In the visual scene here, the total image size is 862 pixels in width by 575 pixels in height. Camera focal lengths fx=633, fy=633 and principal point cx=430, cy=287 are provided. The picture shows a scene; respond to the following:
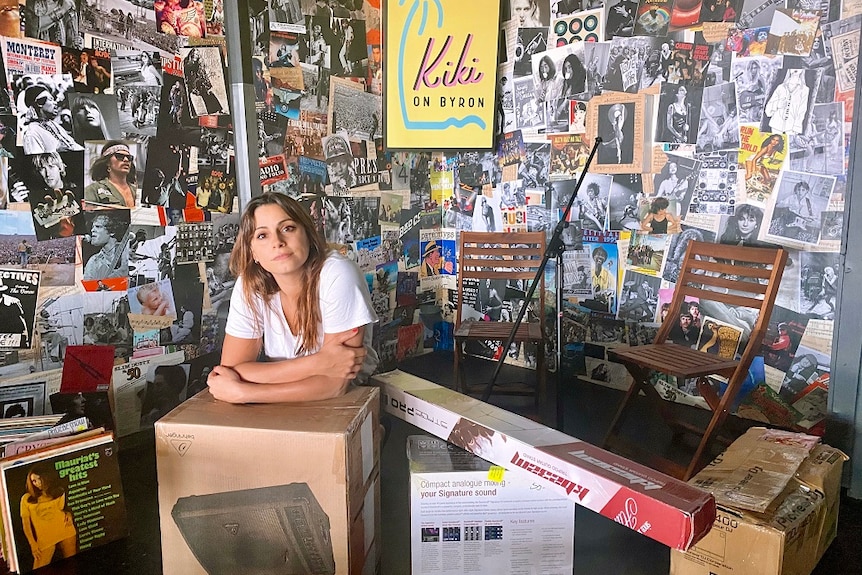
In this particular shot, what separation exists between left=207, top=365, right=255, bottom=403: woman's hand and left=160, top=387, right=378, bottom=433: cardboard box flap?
0.06 feet

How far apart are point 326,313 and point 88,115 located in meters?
1.32

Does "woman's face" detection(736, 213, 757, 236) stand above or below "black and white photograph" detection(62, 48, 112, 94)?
below

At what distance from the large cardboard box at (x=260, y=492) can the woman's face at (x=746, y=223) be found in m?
2.11

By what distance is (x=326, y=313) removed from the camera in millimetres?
1799

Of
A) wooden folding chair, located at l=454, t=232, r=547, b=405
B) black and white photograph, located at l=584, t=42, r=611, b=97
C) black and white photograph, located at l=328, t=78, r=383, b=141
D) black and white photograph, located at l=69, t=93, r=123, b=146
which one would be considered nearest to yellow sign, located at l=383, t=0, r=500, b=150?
black and white photograph, located at l=328, t=78, r=383, b=141

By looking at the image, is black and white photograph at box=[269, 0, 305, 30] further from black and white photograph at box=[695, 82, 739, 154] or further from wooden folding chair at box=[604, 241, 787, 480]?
wooden folding chair at box=[604, 241, 787, 480]

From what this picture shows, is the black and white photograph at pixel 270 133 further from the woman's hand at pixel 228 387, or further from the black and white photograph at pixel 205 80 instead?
the woman's hand at pixel 228 387

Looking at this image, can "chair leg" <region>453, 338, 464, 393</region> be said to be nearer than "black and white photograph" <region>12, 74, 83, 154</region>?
No

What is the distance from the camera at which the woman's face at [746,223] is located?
2.80 meters

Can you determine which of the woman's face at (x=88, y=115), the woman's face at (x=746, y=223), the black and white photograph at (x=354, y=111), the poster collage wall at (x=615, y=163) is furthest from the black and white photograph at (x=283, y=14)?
A: the woman's face at (x=746, y=223)

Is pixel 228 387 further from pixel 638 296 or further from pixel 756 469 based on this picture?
pixel 638 296

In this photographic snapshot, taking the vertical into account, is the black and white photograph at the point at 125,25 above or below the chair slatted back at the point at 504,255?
above

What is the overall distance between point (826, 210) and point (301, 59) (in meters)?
2.38

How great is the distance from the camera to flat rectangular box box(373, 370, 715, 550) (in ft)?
4.52
